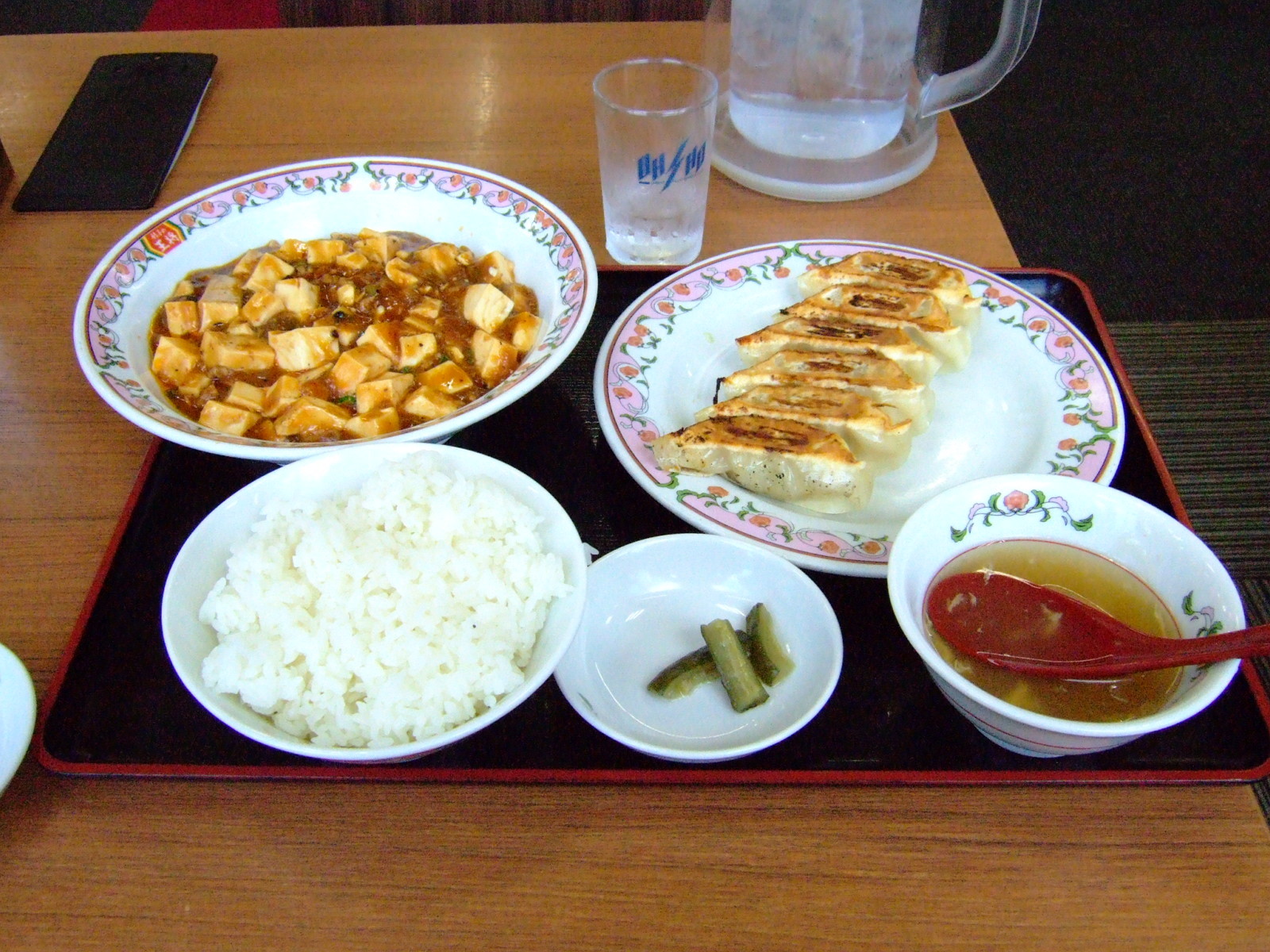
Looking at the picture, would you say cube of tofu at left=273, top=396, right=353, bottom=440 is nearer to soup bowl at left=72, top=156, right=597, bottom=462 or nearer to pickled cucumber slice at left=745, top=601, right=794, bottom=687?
soup bowl at left=72, top=156, right=597, bottom=462

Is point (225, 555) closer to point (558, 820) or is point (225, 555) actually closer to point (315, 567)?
point (315, 567)

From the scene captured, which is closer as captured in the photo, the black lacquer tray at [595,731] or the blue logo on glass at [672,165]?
the black lacquer tray at [595,731]

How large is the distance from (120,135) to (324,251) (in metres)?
0.95

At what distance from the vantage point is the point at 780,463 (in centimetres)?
135

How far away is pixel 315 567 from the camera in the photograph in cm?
112

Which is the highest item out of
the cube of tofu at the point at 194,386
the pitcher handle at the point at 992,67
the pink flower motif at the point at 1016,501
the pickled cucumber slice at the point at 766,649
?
the pitcher handle at the point at 992,67

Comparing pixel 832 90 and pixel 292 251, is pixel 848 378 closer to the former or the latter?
pixel 832 90

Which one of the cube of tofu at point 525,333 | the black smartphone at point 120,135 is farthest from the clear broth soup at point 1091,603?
the black smartphone at point 120,135

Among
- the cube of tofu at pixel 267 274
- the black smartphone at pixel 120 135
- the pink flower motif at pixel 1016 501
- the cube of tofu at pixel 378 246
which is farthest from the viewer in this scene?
the black smartphone at pixel 120 135

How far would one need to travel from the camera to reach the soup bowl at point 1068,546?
0.96 m

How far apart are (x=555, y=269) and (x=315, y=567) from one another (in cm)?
74

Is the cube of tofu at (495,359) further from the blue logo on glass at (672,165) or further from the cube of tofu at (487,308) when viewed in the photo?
the blue logo on glass at (672,165)

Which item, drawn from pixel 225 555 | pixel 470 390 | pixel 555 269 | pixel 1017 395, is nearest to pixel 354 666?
pixel 225 555

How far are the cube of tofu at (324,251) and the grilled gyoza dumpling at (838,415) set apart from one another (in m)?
0.80
